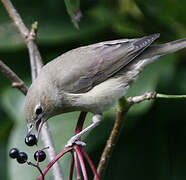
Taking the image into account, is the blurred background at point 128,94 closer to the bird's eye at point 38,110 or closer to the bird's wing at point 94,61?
the bird's wing at point 94,61

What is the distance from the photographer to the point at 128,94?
3.75m

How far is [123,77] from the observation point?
11.1 feet

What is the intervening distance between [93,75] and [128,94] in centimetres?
52

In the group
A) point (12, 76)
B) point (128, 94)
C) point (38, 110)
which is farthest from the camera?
point (128, 94)

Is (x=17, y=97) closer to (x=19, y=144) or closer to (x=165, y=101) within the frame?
(x=19, y=144)

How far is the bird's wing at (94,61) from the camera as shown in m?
3.26

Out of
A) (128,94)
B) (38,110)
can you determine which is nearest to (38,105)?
(38,110)

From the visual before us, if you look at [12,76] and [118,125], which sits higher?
[12,76]

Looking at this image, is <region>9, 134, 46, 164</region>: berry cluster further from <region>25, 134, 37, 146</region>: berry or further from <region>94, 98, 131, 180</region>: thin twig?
<region>94, 98, 131, 180</region>: thin twig

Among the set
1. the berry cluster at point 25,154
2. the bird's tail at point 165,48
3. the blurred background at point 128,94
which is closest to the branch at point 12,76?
the berry cluster at point 25,154

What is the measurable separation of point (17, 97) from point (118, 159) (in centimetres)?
111

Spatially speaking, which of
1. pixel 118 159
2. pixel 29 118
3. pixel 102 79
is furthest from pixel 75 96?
pixel 118 159

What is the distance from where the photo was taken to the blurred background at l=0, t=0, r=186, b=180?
12.5 feet

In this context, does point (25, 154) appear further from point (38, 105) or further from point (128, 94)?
point (128, 94)
